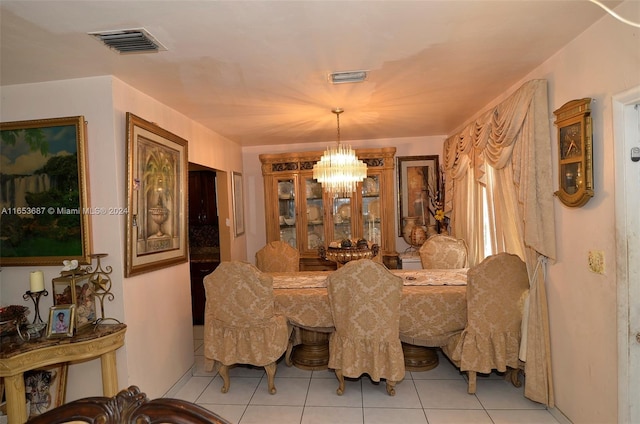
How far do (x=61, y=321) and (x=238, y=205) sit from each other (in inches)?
112

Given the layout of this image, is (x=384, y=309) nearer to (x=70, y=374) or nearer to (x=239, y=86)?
(x=239, y=86)

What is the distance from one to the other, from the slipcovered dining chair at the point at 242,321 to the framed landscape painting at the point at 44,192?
98 cm

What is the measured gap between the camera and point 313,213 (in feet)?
15.9

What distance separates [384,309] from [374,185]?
245 cm

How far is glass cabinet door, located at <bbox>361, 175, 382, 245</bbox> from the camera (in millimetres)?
4707

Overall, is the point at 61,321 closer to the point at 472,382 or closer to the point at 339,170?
the point at 339,170

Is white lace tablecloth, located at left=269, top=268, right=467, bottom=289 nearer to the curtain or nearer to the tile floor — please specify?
the curtain

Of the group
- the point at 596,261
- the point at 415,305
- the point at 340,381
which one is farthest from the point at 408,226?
the point at 596,261

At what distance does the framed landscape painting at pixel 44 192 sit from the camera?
231 cm

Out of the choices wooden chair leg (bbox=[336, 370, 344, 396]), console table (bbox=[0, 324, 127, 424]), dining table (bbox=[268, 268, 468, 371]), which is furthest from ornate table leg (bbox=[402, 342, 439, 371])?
console table (bbox=[0, 324, 127, 424])

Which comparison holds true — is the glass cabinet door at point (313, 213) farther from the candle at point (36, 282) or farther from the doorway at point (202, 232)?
the candle at point (36, 282)

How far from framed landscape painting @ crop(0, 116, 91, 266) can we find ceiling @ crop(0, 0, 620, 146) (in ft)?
1.23

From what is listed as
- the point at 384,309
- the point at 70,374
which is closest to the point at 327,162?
the point at 384,309

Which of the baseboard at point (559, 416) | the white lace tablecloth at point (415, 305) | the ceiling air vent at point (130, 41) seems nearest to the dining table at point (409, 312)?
the white lace tablecloth at point (415, 305)
